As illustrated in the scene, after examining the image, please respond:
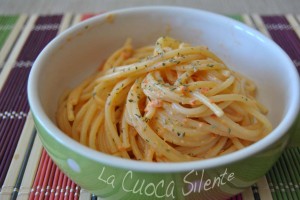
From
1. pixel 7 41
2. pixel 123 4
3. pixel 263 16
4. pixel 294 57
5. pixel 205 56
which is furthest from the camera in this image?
pixel 123 4

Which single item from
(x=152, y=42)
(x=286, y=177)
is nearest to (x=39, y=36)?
(x=152, y=42)

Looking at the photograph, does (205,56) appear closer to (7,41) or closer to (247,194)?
(247,194)

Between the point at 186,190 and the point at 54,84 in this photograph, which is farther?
the point at 54,84

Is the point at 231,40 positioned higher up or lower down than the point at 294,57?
higher up

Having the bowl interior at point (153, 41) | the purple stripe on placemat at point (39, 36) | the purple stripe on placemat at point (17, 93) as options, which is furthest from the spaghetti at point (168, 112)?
the purple stripe on placemat at point (39, 36)

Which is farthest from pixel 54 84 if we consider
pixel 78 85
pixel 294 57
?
pixel 294 57

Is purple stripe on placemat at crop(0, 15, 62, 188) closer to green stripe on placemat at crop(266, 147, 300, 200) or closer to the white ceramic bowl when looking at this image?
the white ceramic bowl
